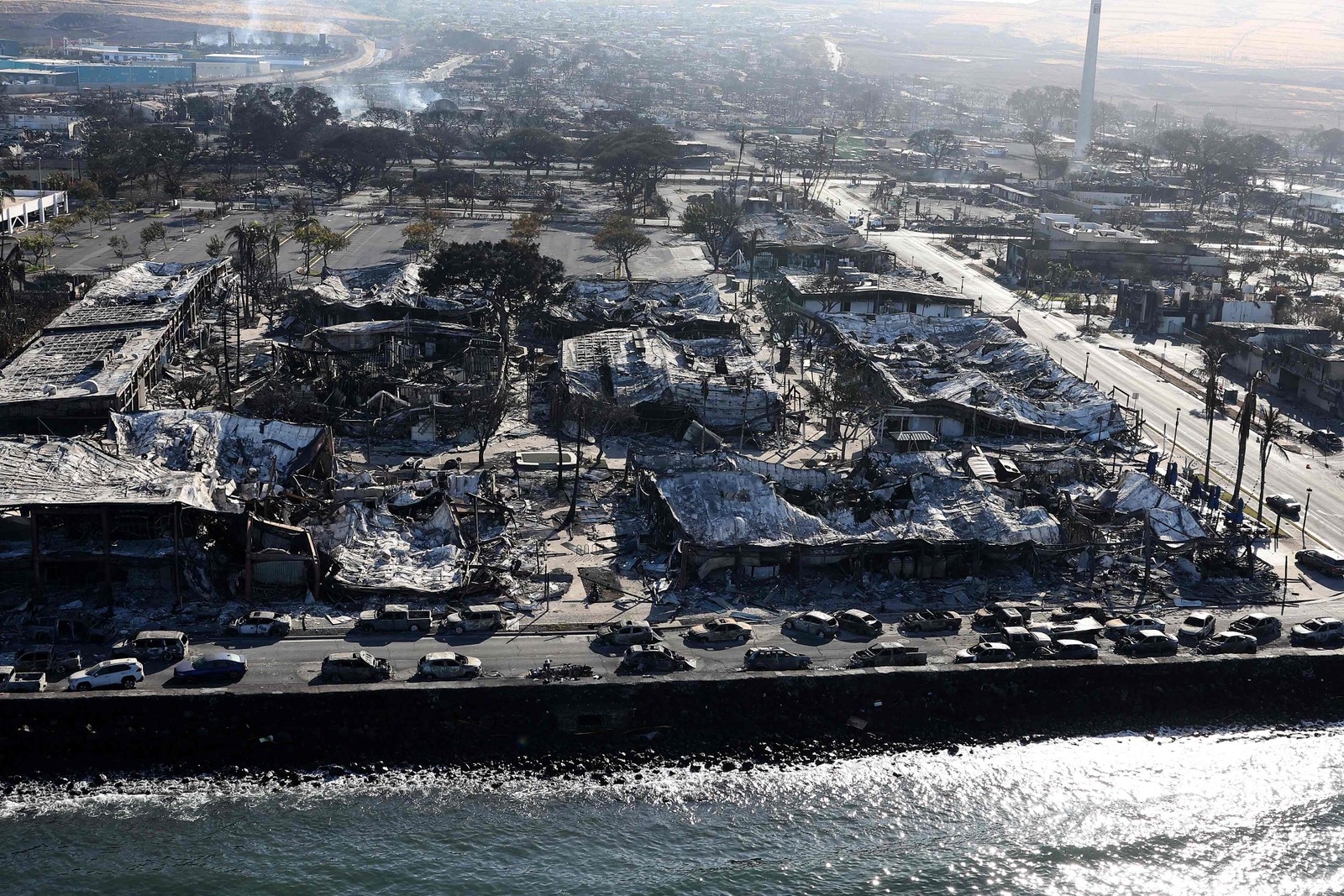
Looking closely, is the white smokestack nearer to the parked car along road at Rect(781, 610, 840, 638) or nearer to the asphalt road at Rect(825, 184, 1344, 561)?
the asphalt road at Rect(825, 184, 1344, 561)

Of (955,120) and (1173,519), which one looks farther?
(955,120)

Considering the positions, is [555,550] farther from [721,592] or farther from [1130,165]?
[1130,165]

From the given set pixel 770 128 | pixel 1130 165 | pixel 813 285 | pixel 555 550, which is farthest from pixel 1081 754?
pixel 770 128

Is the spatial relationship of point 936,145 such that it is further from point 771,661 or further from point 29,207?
point 771,661

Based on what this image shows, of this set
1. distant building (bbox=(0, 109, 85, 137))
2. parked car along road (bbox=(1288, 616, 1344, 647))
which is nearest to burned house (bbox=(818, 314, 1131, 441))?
parked car along road (bbox=(1288, 616, 1344, 647))

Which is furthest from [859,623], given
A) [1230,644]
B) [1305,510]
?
[1305,510]

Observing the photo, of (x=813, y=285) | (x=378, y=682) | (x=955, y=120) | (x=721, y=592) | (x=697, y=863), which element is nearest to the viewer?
(x=697, y=863)
